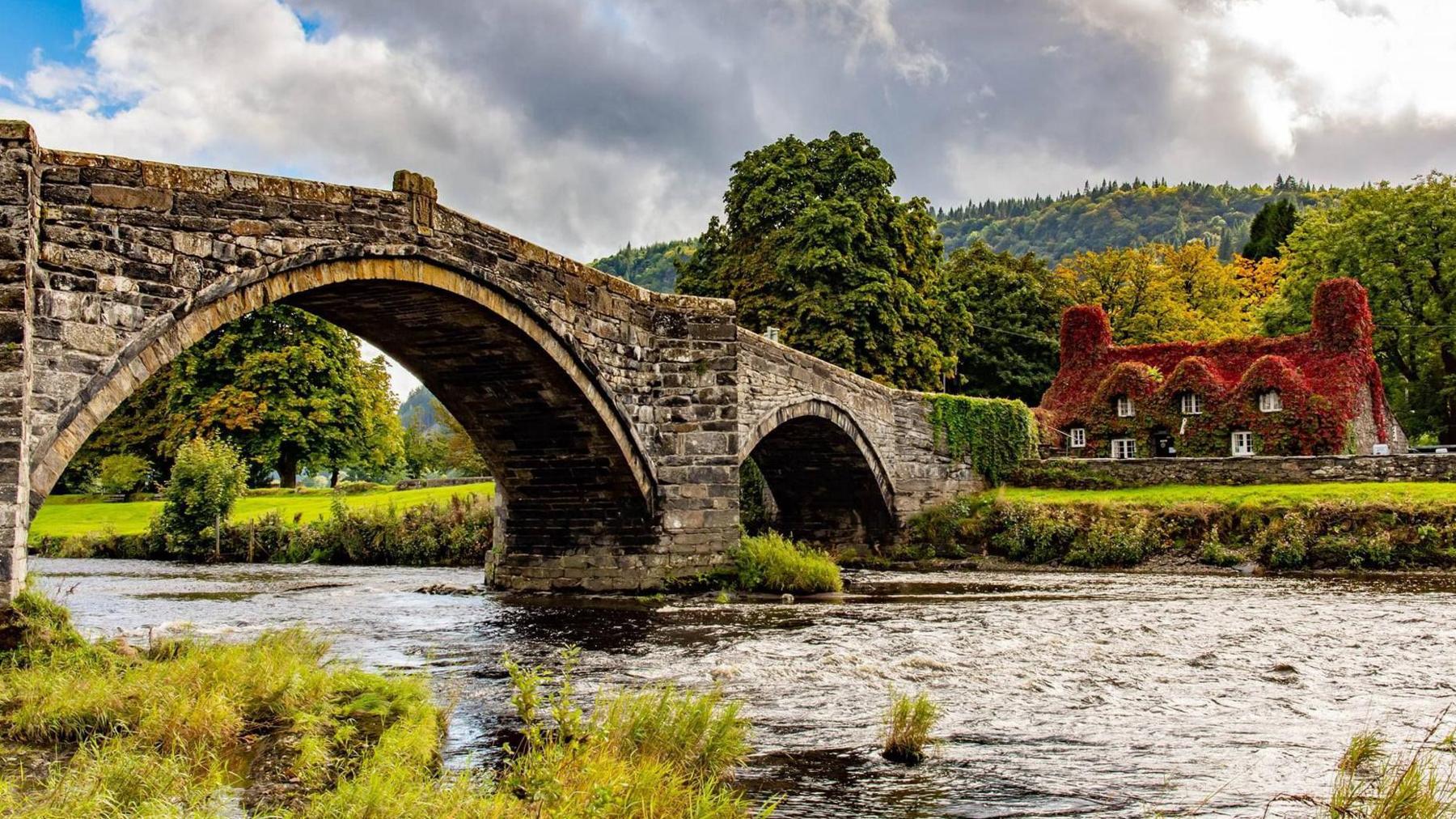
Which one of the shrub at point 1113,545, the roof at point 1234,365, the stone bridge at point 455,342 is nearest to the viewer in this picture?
the stone bridge at point 455,342

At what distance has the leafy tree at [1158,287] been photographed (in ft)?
146

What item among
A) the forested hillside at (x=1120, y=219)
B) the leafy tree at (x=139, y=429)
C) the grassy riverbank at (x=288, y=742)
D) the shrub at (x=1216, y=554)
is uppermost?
the forested hillside at (x=1120, y=219)

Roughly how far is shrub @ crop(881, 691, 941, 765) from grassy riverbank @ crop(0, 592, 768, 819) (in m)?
0.93

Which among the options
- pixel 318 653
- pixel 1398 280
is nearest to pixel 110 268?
pixel 318 653

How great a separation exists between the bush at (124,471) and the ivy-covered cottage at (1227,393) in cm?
2710

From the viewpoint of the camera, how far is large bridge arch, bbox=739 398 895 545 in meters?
23.1

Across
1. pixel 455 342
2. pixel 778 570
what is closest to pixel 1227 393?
pixel 778 570

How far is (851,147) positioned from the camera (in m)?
32.1

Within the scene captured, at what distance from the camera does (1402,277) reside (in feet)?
124

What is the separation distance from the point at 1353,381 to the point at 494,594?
25.3 metres

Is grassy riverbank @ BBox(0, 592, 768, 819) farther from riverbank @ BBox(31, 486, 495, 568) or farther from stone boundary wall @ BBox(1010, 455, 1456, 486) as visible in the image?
stone boundary wall @ BBox(1010, 455, 1456, 486)

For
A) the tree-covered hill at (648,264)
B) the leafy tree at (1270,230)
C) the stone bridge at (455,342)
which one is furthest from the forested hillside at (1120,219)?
the stone bridge at (455,342)

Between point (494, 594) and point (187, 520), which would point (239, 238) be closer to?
Answer: point (494, 594)

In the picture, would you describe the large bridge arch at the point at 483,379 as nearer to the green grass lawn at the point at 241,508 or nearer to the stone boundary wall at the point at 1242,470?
the green grass lawn at the point at 241,508
